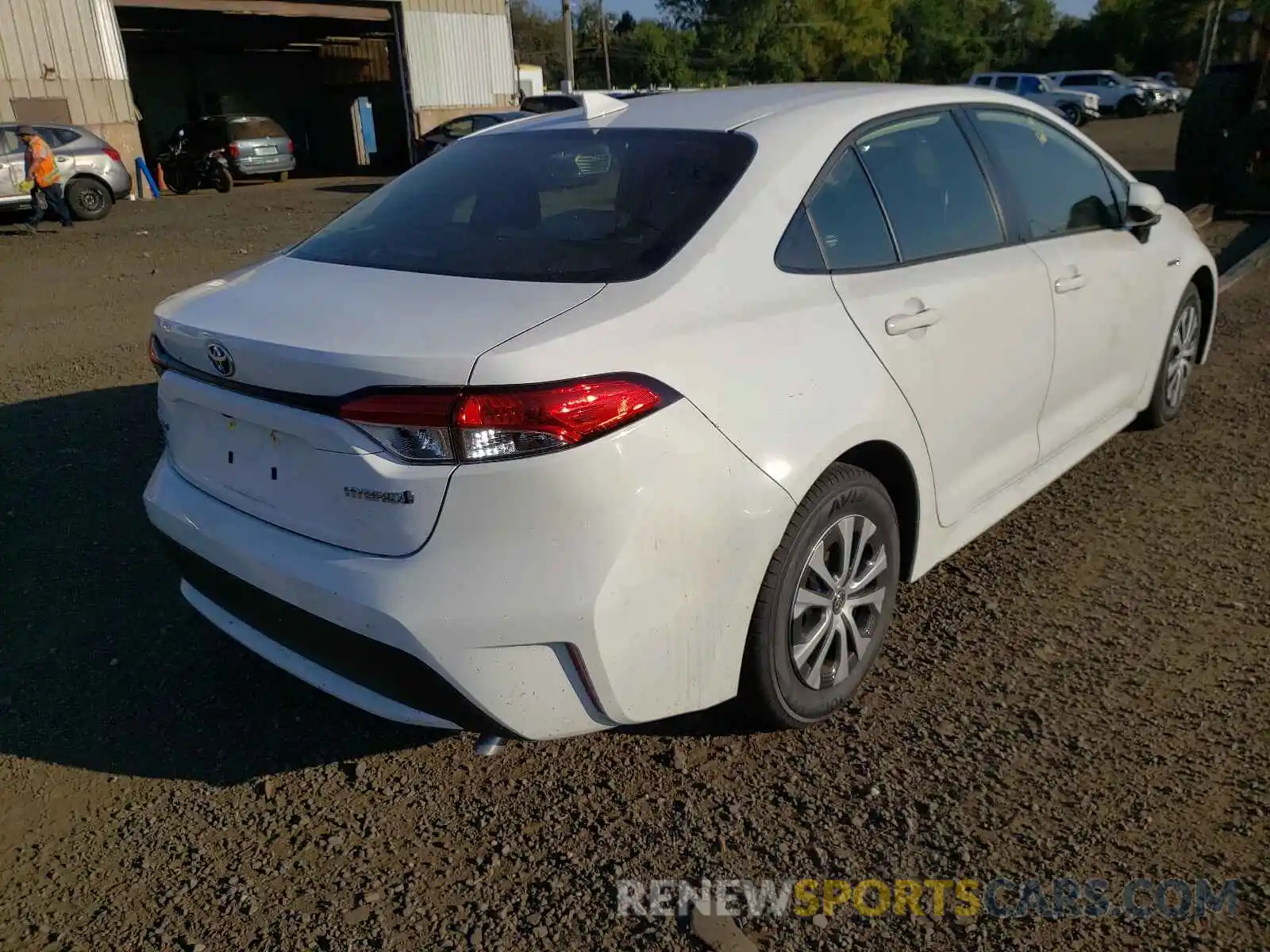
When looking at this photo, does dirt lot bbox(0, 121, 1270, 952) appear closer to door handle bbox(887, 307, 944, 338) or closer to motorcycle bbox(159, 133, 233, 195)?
door handle bbox(887, 307, 944, 338)

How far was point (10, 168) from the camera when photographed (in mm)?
15516

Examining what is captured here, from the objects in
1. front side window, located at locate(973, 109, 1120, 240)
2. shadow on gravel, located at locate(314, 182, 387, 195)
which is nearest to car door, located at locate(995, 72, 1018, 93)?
shadow on gravel, located at locate(314, 182, 387, 195)

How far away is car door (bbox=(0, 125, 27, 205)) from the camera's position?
1547 cm

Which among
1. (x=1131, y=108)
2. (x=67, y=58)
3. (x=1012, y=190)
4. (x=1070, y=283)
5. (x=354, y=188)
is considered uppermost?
(x=67, y=58)

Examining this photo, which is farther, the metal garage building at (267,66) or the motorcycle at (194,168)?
the motorcycle at (194,168)

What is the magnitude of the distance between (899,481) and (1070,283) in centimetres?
125

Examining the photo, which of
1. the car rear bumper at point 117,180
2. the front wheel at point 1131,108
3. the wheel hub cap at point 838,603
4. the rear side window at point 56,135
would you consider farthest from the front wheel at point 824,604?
the front wheel at point 1131,108

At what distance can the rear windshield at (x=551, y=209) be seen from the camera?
2.59 metres

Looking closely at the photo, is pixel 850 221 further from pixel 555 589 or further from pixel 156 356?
pixel 156 356

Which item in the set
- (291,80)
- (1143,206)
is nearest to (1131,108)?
(291,80)

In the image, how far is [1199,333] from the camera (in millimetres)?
5203

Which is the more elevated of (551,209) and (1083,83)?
(551,209)

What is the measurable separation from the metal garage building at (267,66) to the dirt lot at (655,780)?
21172 mm

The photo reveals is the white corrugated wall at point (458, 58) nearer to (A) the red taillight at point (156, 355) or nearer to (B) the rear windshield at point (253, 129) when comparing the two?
(B) the rear windshield at point (253, 129)
